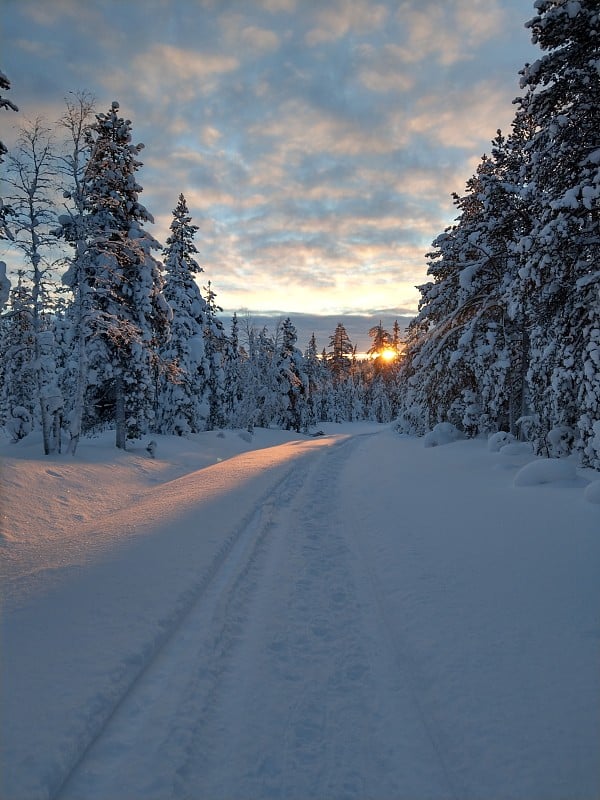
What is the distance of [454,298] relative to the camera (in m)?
19.9

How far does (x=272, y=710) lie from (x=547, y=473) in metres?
7.68

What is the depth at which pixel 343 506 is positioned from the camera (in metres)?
10.6

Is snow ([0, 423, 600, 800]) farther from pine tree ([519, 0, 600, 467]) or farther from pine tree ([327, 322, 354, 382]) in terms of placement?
pine tree ([327, 322, 354, 382])

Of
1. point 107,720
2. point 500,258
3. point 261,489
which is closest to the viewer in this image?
point 107,720

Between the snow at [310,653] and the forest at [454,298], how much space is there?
400 centimetres

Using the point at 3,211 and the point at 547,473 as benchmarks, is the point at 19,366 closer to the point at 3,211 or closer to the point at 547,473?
the point at 3,211

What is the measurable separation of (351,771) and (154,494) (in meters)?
11.0

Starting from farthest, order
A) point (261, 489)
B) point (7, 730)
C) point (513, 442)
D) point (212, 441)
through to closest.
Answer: point (212, 441)
point (513, 442)
point (261, 489)
point (7, 730)

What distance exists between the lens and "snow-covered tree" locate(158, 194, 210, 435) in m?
26.3

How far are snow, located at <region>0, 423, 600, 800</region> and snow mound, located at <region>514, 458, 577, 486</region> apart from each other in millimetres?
58

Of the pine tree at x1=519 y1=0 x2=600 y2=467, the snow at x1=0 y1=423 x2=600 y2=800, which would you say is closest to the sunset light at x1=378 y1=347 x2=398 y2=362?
the pine tree at x1=519 y1=0 x2=600 y2=467

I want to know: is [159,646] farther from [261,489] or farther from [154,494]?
[154,494]

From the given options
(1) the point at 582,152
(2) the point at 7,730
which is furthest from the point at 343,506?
(1) the point at 582,152

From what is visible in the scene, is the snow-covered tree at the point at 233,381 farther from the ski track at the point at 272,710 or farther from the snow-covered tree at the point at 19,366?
the ski track at the point at 272,710
